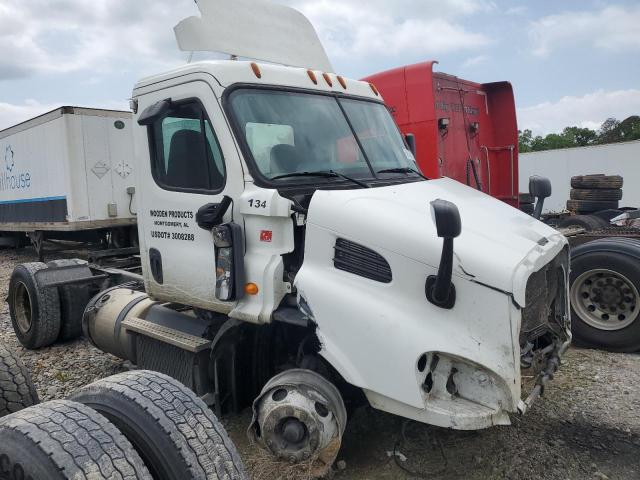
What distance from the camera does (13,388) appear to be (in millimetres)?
3227

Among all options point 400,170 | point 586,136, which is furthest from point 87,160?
point 586,136

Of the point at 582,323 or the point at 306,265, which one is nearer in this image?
the point at 306,265

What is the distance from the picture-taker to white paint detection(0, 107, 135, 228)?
9.12 m

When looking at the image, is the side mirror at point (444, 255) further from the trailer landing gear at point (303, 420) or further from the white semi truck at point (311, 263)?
the trailer landing gear at point (303, 420)

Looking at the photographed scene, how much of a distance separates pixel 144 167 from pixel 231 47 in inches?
43.4

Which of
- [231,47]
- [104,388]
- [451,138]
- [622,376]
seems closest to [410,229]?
[104,388]

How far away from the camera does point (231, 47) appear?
13.1ft

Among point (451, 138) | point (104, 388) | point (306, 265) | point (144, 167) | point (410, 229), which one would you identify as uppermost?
point (451, 138)

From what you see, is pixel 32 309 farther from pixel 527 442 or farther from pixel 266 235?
pixel 527 442

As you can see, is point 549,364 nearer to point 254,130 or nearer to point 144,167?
point 254,130

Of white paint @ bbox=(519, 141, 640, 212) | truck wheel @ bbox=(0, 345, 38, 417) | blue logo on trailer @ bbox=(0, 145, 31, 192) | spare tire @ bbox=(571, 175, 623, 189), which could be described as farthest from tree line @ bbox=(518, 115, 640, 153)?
truck wheel @ bbox=(0, 345, 38, 417)

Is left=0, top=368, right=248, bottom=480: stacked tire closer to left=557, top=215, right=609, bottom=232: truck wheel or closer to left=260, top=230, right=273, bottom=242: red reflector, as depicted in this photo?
left=260, top=230, right=273, bottom=242: red reflector

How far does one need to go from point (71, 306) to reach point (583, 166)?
15.7 metres

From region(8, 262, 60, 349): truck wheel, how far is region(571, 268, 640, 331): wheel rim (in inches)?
209
